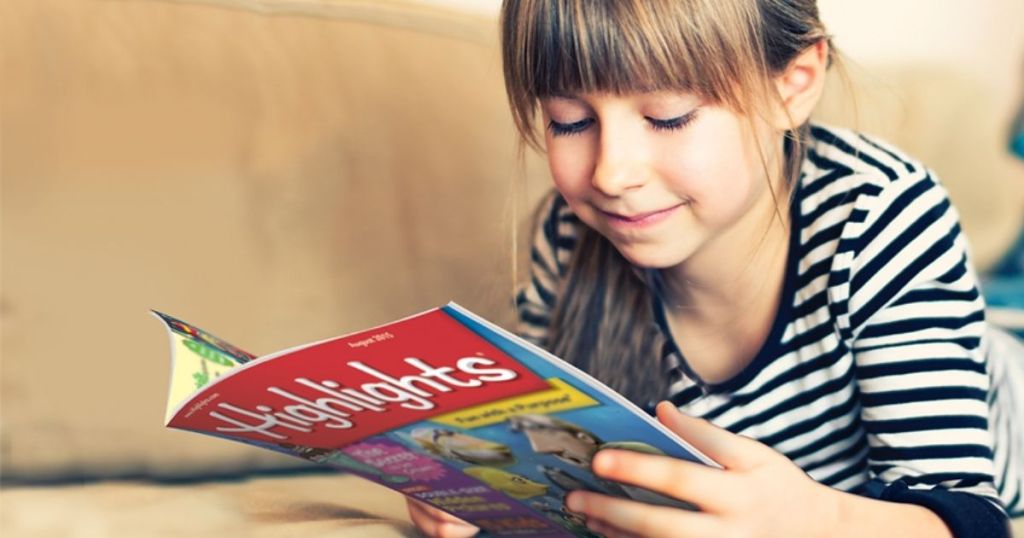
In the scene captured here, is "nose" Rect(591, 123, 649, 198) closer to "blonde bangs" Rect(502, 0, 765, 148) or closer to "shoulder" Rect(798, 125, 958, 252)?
"blonde bangs" Rect(502, 0, 765, 148)

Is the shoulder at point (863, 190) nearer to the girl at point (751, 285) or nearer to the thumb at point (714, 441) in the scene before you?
the girl at point (751, 285)

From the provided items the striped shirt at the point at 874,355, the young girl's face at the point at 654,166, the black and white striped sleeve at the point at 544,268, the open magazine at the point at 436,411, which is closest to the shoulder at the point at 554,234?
the black and white striped sleeve at the point at 544,268

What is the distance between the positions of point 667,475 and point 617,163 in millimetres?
216

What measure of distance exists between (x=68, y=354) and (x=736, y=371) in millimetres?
604

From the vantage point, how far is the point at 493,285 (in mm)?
1160

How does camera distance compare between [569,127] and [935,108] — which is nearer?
[569,127]

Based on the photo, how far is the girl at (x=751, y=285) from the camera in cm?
72

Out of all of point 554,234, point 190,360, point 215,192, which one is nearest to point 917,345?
point 554,234

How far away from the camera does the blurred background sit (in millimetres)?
973

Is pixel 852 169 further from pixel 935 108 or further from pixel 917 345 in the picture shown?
pixel 935 108

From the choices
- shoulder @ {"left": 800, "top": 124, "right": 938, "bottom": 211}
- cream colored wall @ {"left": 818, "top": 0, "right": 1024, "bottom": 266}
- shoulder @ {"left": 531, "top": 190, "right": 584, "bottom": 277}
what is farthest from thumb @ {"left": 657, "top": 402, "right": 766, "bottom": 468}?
cream colored wall @ {"left": 818, "top": 0, "right": 1024, "bottom": 266}

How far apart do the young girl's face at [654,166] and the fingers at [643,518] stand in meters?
0.20

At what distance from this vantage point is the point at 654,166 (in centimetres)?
76

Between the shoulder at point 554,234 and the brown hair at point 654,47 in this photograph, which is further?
the shoulder at point 554,234
